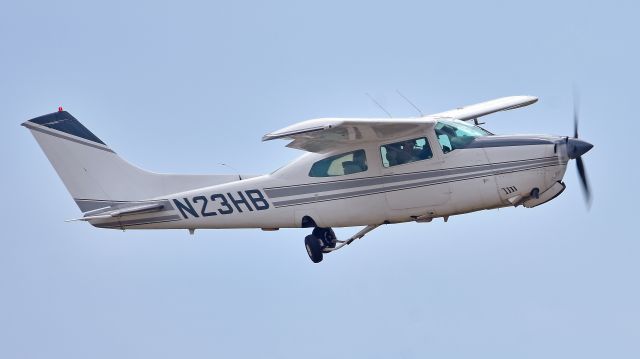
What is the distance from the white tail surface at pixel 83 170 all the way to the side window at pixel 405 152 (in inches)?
201

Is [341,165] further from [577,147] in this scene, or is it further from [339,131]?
[577,147]

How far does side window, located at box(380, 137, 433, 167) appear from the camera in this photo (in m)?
22.2

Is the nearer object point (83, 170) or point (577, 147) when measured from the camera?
point (577, 147)

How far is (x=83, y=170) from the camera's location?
2555cm

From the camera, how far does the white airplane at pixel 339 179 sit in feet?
71.2

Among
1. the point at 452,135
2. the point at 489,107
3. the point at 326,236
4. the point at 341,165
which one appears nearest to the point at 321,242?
the point at 326,236

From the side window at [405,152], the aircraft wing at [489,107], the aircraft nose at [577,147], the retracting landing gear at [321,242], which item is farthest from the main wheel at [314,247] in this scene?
the aircraft nose at [577,147]

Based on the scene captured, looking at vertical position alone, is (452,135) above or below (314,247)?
above

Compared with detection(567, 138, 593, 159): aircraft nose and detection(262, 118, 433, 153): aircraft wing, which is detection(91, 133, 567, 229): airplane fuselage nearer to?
detection(567, 138, 593, 159): aircraft nose

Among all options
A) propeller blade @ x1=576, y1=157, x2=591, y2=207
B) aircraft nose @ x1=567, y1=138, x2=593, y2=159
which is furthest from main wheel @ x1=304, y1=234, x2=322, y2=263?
aircraft nose @ x1=567, y1=138, x2=593, y2=159

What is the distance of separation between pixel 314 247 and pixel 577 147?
5.33 meters

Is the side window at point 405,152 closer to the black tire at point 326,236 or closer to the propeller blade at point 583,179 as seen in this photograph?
the black tire at point 326,236

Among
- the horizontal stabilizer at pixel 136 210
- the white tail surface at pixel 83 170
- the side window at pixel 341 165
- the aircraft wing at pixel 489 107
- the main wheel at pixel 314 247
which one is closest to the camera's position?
the side window at pixel 341 165

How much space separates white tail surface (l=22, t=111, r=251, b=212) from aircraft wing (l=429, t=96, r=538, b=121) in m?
6.02
